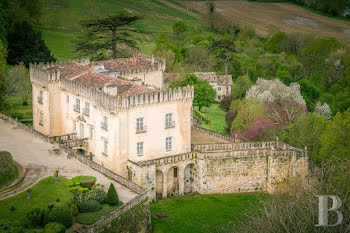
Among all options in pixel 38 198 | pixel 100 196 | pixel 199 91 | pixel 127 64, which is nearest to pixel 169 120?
pixel 127 64

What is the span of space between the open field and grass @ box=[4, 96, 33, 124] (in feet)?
236

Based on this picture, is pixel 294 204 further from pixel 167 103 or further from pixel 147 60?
pixel 147 60

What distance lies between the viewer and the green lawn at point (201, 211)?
182 feet

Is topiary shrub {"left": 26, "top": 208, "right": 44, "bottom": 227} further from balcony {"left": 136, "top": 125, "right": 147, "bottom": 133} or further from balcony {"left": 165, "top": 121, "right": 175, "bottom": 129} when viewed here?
balcony {"left": 165, "top": 121, "right": 175, "bottom": 129}

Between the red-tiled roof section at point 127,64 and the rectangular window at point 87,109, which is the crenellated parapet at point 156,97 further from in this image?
the red-tiled roof section at point 127,64

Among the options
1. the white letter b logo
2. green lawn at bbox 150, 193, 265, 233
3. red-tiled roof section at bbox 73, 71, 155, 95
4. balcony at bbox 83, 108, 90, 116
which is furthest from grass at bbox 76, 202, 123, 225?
the white letter b logo

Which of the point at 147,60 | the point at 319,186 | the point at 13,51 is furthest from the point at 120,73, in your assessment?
the point at 13,51

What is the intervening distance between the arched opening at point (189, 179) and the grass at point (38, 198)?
1395 cm

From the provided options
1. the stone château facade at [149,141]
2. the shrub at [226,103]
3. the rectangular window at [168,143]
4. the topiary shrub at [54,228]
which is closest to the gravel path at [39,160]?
the stone château facade at [149,141]

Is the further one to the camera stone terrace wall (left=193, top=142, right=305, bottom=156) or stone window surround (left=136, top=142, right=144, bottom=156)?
stone terrace wall (left=193, top=142, right=305, bottom=156)

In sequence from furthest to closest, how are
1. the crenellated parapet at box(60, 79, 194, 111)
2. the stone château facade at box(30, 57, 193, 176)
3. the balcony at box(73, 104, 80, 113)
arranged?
the balcony at box(73, 104, 80, 113) → the stone château facade at box(30, 57, 193, 176) → the crenellated parapet at box(60, 79, 194, 111)

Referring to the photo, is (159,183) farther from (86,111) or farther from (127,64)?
(127,64)

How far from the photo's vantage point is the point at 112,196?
5097 centimetres

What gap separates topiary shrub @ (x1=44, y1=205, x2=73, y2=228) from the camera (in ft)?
152
